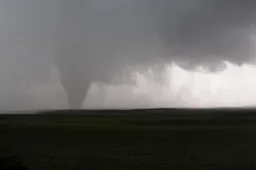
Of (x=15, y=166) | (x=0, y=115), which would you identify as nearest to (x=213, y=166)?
(x=15, y=166)

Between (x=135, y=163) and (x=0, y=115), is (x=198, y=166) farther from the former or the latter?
(x=0, y=115)

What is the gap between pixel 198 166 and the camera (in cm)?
934

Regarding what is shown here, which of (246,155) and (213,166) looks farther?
(246,155)

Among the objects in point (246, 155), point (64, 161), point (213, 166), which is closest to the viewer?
point (213, 166)

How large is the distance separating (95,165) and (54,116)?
30.3 m

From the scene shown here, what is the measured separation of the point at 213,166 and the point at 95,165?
2.73 m

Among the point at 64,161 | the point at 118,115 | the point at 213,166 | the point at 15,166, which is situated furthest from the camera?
the point at 118,115

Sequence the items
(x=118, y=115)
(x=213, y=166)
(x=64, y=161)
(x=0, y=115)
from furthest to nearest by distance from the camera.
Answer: (x=118, y=115)
(x=0, y=115)
(x=64, y=161)
(x=213, y=166)

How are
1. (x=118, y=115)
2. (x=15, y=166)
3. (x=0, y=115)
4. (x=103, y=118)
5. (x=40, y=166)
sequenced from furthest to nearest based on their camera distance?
(x=118, y=115), (x=103, y=118), (x=0, y=115), (x=40, y=166), (x=15, y=166)

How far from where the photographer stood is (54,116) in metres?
39.4

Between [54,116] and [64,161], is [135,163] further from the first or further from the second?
[54,116]

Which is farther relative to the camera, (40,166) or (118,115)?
(118,115)

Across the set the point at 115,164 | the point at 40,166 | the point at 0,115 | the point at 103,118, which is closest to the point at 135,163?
the point at 115,164

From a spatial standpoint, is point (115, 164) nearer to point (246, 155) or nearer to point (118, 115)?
point (246, 155)
